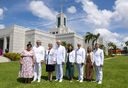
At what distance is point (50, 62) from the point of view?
5199mm

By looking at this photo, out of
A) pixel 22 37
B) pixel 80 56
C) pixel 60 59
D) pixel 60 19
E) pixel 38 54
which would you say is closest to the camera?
pixel 38 54

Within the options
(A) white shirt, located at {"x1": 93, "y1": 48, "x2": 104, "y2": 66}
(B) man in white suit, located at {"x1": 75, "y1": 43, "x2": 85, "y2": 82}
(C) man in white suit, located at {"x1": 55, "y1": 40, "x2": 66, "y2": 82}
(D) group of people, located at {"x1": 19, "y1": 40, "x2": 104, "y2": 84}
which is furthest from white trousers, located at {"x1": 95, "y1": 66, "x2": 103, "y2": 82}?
(C) man in white suit, located at {"x1": 55, "y1": 40, "x2": 66, "y2": 82}

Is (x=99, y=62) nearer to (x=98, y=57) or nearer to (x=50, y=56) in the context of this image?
(x=98, y=57)

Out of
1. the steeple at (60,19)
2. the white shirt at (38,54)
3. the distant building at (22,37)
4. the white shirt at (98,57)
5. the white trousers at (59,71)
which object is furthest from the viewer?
the steeple at (60,19)

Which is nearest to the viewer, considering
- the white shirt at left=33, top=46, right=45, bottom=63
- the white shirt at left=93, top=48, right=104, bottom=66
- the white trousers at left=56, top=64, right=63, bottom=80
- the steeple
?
the white shirt at left=33, top=46, right=45, bottom=63

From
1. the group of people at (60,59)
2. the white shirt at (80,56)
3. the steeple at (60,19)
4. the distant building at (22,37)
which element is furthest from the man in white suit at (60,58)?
the steeple at (60,19)

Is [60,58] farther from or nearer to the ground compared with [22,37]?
nearer to the ground

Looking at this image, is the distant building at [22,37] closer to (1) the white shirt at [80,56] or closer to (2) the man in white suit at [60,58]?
(2) the man in white suit at [60,58]

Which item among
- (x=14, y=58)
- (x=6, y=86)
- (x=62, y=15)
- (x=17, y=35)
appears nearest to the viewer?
(x=6, y=86)

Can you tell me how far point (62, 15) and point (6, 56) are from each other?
4778cm

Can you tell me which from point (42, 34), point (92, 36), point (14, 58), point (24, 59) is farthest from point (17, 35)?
point (24, 59)

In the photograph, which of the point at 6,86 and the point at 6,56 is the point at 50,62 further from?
the point at 6,56

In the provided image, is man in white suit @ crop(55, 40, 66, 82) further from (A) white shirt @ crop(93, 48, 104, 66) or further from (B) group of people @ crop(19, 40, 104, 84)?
(A) white shirt @ crop(93, 48, 104, 66)

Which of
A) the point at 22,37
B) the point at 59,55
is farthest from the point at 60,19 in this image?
the point at 59,55
